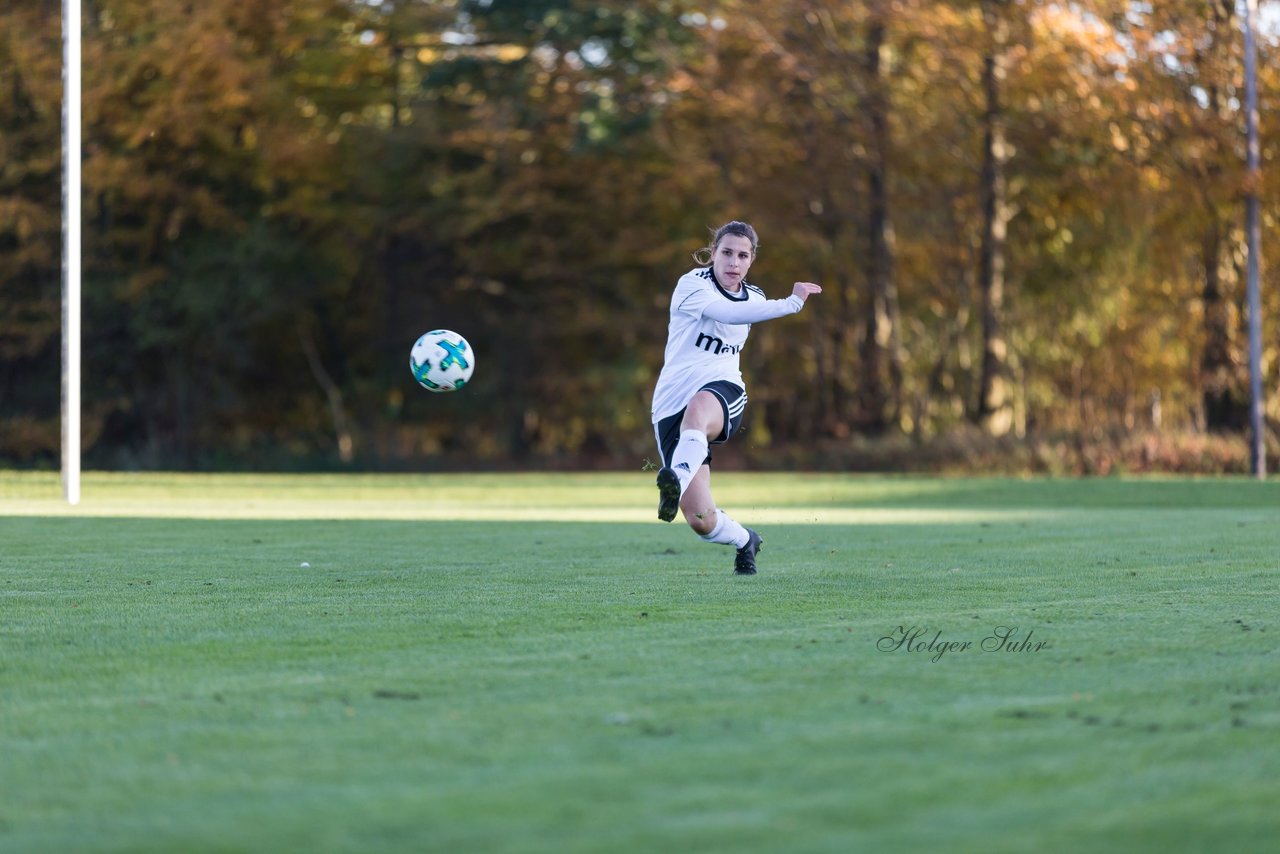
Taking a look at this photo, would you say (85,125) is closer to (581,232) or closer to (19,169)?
(19,169)

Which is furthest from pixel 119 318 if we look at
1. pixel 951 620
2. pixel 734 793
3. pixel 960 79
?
pixel 734 793

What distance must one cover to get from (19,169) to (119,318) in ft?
11.9

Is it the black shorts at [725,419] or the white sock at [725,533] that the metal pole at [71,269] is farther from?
the white sock at [725,533]

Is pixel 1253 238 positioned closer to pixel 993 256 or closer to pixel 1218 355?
pixel 1218 355

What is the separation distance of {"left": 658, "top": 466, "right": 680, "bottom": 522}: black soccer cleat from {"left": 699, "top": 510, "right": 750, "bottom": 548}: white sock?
2.03ft

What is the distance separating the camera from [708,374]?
9.85m

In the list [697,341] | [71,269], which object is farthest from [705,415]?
[71,269]

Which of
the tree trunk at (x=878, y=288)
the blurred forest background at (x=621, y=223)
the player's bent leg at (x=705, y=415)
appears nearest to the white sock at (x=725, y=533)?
the player's bent leg at (x=705, y=415)

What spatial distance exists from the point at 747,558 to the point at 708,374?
1.03 metres

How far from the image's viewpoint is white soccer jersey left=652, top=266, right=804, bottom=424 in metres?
9.68

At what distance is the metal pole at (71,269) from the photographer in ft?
63.4

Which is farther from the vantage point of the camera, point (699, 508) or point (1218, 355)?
point (1218, 355)

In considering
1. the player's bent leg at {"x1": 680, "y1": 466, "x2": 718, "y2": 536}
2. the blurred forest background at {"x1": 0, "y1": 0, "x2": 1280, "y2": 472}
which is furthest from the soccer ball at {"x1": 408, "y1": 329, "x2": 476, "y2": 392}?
the blurred forest background at {"x1": 0, "y1": 0, "x2": 1280, "y2": 472}

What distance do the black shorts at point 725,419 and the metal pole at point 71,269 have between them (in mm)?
11087
